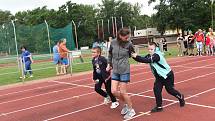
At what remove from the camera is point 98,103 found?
8.77 meters

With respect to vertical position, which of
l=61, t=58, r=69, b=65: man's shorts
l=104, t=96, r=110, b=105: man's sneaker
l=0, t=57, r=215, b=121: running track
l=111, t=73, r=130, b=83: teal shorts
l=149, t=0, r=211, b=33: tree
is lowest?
l=0, t=57, r=215, b=121: running track

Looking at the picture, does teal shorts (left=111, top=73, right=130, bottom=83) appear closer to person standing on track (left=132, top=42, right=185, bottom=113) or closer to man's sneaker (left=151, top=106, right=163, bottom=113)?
person standing on track (left=132, top=42, right=185, bottom=113)

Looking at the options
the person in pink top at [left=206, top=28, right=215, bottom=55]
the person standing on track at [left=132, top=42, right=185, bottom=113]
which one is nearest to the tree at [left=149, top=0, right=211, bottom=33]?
the person in pink top at [left=206, top=28, right=215, bottom=55]

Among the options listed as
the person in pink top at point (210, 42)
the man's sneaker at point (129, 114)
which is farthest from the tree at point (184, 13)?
the man's sneaker at point (129, 114)

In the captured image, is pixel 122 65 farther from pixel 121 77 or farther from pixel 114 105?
pixel 114 105

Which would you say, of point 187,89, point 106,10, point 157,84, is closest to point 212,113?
point 157,84

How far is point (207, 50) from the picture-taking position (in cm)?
2223

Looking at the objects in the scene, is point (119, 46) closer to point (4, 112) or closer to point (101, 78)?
point (101, 78)

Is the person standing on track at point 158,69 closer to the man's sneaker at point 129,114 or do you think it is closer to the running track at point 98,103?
the running track at point 98,103

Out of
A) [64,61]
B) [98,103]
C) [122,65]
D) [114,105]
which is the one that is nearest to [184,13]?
[64,61]

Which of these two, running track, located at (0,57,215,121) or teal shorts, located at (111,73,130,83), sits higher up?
Answer: teal shorts, located at (111,73,130,83)

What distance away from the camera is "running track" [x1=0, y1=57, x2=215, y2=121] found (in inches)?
281

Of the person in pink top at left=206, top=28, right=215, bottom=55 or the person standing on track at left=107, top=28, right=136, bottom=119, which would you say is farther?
the person in pink top at left=206, top=28, right=215, bottom=55

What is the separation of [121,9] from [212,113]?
258ft
